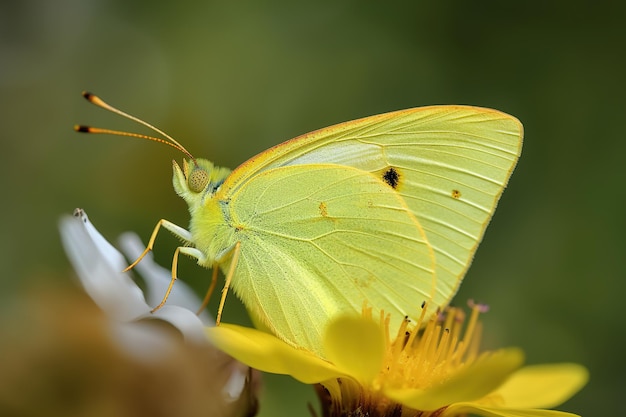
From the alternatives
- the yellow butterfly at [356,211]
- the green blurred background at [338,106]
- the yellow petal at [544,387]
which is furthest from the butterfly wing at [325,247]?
the green blurred background at [338,106]

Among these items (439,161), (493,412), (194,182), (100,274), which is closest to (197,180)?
(194,182)

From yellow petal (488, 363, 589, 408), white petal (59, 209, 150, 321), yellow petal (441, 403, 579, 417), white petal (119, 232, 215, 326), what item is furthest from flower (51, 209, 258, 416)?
→ yellow petal (488, 363, 589, 408)

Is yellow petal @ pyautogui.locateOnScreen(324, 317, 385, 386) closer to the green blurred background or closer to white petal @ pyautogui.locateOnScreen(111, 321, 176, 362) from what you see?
white petal @ pyautogui.locateOnScreen(111, 321, 176, 362)

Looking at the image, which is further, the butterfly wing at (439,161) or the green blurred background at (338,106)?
the green blurred background at (338,106)

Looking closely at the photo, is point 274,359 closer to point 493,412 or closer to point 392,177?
point 493,412

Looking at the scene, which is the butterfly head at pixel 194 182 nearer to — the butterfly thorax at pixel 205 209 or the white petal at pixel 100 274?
the butterfly thorax at pixel 205 209

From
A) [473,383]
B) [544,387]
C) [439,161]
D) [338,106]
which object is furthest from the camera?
[338,106]
